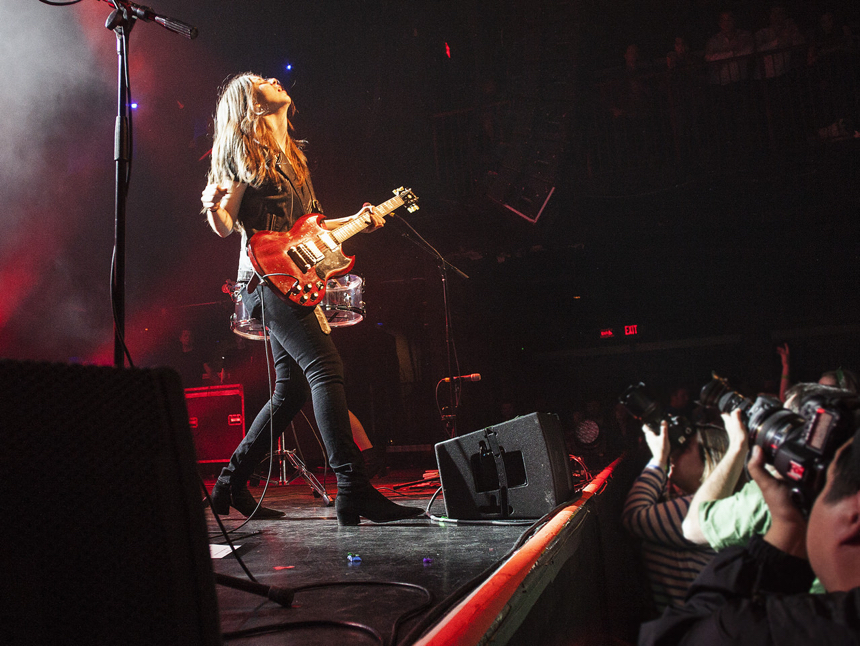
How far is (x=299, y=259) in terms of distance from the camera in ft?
6.90

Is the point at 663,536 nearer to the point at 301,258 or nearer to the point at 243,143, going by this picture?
the point at 301,258

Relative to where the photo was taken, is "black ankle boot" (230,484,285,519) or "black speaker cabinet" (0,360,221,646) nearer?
"black speaker cabinet" (0,360,221,646)

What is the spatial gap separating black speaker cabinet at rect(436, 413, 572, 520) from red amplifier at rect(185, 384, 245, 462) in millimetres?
4187

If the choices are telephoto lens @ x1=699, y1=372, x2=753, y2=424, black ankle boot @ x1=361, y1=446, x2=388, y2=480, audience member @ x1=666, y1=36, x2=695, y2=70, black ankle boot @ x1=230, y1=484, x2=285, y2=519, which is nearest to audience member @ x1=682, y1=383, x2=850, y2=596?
telephoto lens @ x1=699, y1=372, x2=753, y2=424

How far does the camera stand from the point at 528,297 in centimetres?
751

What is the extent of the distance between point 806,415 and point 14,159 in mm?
5527

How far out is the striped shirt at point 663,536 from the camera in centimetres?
106

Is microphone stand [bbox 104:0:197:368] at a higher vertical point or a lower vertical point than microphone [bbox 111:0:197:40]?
lower

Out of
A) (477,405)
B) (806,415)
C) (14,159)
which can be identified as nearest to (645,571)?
(806,415)

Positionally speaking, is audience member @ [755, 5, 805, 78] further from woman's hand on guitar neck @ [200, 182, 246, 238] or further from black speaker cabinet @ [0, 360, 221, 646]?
black speaker cabinet @ [0, 360, 221, 646]

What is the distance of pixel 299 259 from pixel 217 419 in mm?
4326

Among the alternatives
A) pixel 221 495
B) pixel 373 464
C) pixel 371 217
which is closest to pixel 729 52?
pixel 371 217

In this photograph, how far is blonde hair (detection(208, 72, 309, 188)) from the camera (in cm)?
210

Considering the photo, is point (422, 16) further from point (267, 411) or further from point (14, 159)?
point (267, 411)
